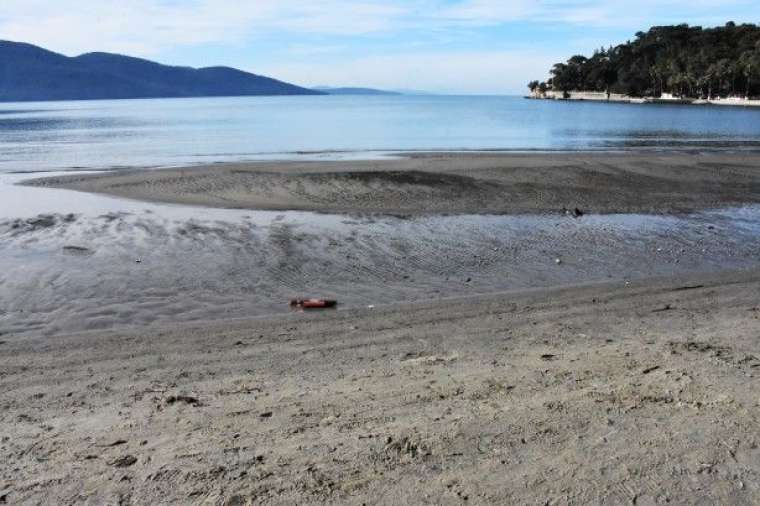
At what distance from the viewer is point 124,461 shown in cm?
413

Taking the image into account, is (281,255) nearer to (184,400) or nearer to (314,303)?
(314,303)

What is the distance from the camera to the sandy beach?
3936 mm

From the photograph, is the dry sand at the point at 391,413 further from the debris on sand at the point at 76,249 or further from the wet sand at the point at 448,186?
the wet sand at the point at 448,186

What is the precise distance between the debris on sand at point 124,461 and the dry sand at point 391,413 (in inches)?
0.6

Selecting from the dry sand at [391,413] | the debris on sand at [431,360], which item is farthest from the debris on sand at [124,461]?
the debris on sand at [431,360]

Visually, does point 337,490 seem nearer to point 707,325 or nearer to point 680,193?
point 707,325

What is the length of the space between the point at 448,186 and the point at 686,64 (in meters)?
151

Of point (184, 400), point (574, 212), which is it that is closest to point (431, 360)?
point (184, 400)

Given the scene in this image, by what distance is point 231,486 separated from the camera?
3.83 meters

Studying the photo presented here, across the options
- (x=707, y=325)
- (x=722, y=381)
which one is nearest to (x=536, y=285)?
(x=707, y=325)

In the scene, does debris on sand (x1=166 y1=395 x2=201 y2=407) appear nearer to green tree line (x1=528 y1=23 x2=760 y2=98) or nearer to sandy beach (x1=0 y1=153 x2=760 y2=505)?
sandy beach (x1=0 y1=153 x2=760 y2=505)

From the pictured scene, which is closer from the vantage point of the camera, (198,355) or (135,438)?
(135,438)

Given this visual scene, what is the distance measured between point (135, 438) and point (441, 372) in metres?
2.43

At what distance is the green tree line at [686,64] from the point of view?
134250 millimetres
